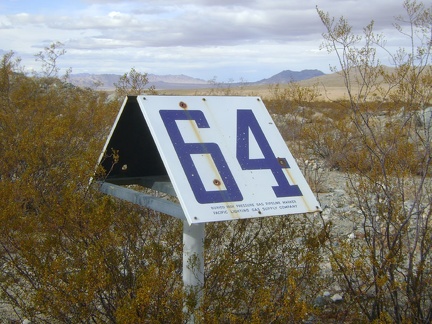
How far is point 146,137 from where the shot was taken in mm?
4203

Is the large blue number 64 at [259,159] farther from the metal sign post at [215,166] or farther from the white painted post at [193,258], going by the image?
the white painted post at [193,258]

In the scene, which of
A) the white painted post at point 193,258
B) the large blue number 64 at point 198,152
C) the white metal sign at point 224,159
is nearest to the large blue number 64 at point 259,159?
the white metal sign at point 224,159

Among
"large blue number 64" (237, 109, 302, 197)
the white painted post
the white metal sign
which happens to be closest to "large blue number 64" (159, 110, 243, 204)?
the white metal sign

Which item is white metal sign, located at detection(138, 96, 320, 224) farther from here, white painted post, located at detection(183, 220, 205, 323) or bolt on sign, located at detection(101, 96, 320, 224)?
white painted post, located at detection(183, 220, 205, 323)

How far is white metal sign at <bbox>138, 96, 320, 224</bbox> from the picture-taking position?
312 cm

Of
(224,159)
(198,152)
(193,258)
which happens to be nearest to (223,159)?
(224,159)

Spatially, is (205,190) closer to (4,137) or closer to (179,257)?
(179,257)

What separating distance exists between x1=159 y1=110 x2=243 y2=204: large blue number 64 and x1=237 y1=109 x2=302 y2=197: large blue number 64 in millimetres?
132

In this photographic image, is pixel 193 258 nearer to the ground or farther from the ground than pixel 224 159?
nearer to the ground

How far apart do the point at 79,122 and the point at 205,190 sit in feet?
21.9

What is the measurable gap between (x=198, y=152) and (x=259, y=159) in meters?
0.35

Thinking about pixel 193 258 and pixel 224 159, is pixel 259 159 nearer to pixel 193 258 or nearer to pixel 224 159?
pixel 224 159

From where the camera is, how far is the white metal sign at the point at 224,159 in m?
3.12

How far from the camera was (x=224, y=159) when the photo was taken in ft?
11.0
